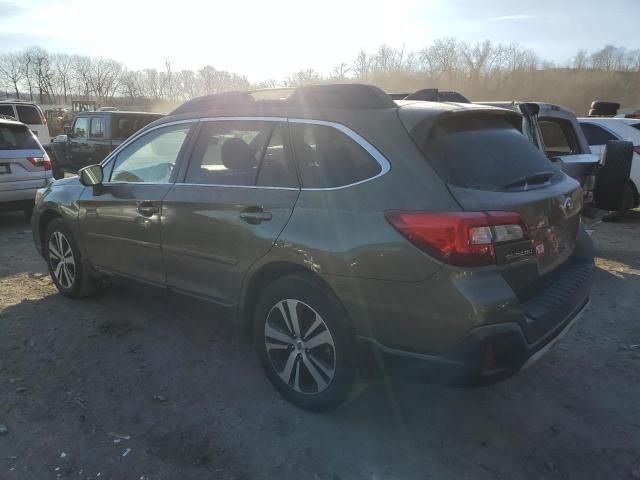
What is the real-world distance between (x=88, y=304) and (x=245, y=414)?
2.44 meters

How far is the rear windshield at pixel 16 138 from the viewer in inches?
306

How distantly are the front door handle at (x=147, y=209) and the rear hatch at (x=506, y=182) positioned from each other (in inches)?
75.2

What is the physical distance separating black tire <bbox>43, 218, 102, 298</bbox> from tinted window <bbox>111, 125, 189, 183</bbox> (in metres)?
0.89

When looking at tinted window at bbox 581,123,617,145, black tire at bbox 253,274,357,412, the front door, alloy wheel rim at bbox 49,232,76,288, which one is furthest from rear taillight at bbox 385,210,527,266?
tinted window at bbox 581,123,617,145

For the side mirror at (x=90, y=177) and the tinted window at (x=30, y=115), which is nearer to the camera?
the side mirror at (x=90, y=177)

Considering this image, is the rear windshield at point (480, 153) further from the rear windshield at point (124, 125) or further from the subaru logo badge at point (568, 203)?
the rear windshield at point (124, 125)

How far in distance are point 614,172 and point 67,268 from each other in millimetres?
5417

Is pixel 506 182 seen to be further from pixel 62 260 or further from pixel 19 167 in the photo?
pixel 19 167

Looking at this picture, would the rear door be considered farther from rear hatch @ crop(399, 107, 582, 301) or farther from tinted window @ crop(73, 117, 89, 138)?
tinted window @ crop(73, 117, 89, 138)

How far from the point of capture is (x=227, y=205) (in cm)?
305

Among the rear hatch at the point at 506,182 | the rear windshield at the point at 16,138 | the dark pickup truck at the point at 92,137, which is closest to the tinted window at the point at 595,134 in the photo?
the rear hatch at the point at 506,182

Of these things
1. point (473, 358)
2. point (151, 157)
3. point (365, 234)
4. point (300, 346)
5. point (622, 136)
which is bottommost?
point (300, 346)

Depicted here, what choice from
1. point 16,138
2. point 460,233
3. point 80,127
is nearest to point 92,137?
point 80,127

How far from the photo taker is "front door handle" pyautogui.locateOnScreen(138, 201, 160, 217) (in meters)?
3.54
